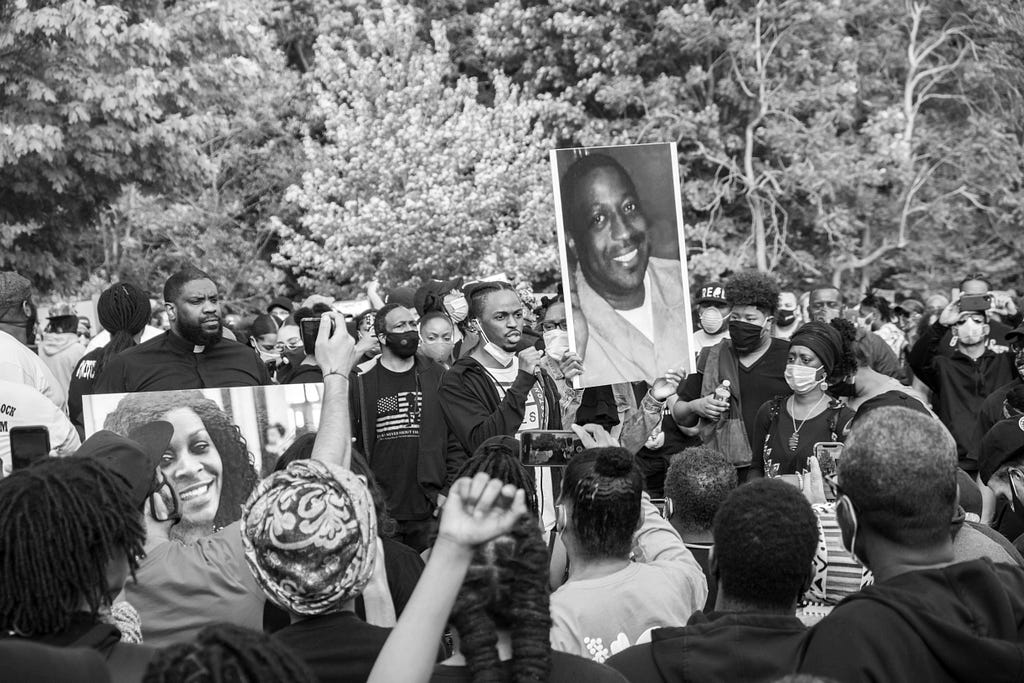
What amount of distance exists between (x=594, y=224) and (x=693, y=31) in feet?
68.8

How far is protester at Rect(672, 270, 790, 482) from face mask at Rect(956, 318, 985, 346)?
9.91 ft

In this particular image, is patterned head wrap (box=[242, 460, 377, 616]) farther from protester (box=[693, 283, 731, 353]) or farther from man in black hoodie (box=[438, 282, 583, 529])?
protester (box=[693, 283, 731, 353])

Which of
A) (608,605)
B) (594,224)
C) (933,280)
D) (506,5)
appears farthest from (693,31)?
(608,605)

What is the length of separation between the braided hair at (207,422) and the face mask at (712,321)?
460cm

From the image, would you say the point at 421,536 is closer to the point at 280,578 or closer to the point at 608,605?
the point at 608,605

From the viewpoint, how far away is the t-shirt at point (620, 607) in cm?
379

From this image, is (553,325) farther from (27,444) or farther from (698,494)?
(27,444)

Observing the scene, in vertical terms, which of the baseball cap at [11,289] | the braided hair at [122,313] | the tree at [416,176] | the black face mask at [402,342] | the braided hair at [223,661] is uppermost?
the tree at [416,176]

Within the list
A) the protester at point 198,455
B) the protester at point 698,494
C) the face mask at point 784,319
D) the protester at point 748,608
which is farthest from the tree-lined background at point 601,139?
the protester at point 748,608

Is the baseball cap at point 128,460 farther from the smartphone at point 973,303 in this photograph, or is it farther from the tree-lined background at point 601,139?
the tree-lined background at point 601,139

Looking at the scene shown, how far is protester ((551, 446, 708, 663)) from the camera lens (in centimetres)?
382

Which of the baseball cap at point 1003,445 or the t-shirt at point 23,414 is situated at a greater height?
the t-shirt at point 23,414

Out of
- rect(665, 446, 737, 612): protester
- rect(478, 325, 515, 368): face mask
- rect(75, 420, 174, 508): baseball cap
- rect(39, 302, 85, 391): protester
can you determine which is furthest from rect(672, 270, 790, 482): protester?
rect(39, 302, 85, 391): protester

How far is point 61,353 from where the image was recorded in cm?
1047
